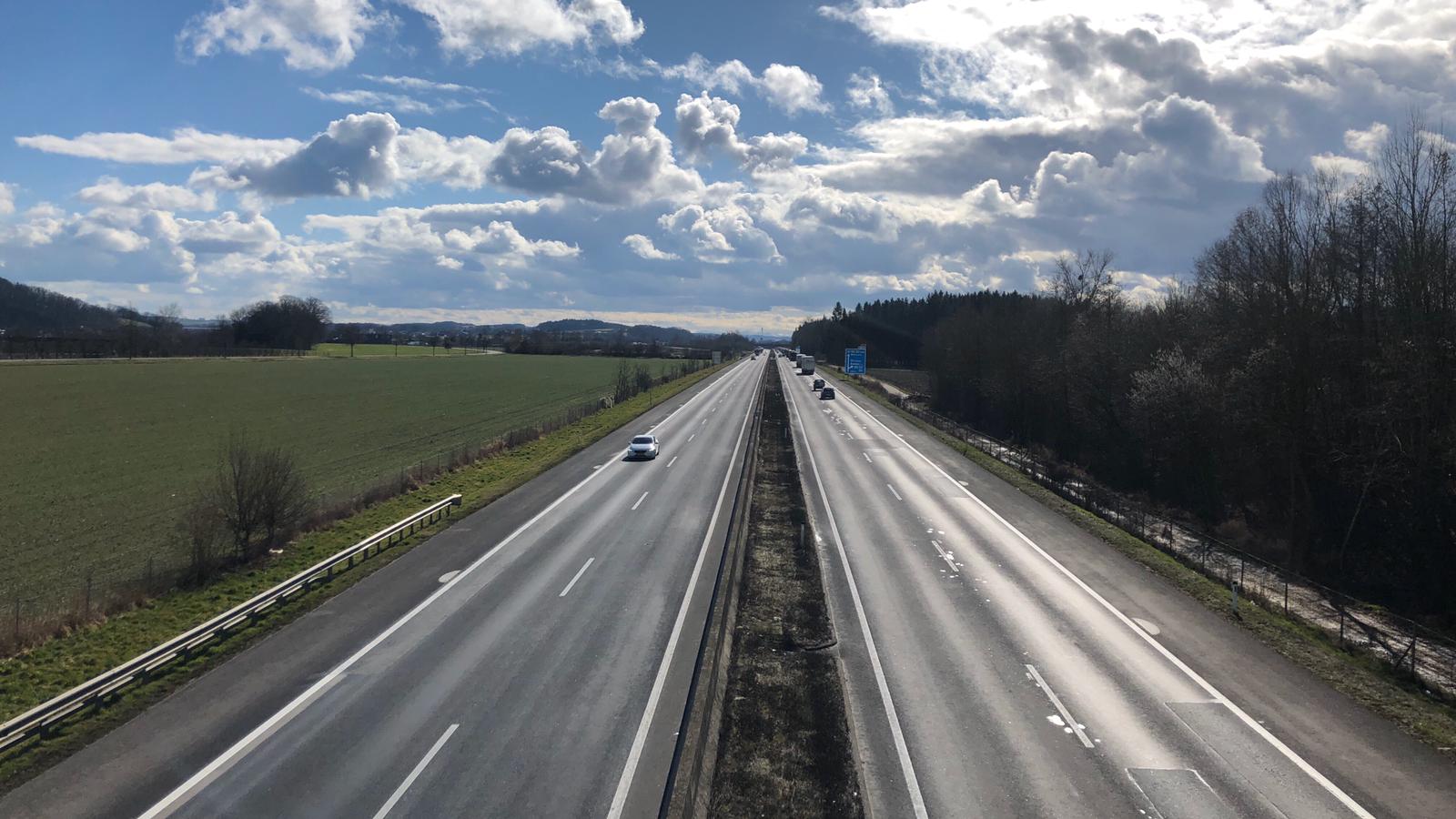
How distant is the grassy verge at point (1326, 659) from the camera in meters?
13.7

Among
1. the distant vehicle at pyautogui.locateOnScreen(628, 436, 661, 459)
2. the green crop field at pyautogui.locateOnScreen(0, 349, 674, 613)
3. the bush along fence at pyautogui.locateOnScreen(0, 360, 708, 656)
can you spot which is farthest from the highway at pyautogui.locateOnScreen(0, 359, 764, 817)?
the distant vehicle at pyautogui.locateOnScreen(628, 436, 661, 459)

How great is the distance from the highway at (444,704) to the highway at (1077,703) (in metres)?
3.90

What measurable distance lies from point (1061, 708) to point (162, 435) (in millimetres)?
56286

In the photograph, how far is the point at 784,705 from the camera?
1393 centimetres

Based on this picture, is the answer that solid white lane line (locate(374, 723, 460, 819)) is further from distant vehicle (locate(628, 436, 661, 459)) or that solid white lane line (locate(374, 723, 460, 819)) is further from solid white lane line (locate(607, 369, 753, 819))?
distant vehicle (locate(628, 436, 661, 459))

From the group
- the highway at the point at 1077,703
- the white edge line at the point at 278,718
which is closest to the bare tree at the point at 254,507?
the white edge line at the point at 278,718

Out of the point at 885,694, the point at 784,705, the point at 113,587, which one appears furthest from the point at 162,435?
the point at 885,694

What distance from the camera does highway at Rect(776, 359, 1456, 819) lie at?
11.3 metres

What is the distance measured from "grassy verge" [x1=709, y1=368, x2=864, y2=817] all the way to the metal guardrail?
1077 centimetres

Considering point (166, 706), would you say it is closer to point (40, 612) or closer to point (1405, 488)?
point (40, 612)

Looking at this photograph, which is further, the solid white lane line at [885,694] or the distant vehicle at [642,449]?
the distant vehicle at [642,449]

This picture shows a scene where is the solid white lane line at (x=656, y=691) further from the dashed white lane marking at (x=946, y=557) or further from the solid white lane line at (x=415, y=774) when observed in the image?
the dashed white lane marking at (x=946, y=557)

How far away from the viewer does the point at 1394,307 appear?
25.2 m

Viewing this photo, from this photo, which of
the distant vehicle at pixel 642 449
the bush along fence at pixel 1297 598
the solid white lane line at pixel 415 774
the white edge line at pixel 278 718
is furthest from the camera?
the distant vehicle at pixel 642 449
